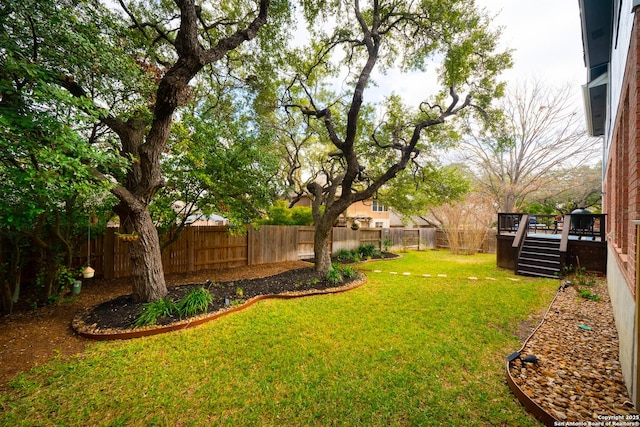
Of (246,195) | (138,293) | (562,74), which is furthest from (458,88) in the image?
(562,74)

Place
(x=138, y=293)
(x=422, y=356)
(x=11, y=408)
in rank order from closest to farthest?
(x=11, y=408), (x=422, y=356), (x=138, y=293)

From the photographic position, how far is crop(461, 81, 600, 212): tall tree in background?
14.7m

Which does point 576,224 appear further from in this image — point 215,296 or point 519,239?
point 215,296

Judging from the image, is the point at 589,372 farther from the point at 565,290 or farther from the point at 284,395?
the point at 565,290

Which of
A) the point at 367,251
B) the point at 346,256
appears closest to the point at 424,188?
the point at 367,251

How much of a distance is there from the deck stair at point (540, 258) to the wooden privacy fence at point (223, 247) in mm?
6252

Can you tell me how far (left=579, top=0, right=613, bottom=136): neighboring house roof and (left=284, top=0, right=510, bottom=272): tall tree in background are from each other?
1.56 meters

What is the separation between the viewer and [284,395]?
2.52 meters

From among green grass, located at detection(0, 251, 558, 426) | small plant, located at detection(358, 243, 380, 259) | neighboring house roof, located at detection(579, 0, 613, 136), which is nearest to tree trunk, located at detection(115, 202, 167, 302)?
green grass, located at detection(0, 251, 558, 426)

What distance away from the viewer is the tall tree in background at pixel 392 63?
6320 millimetres

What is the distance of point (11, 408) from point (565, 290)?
10.7m

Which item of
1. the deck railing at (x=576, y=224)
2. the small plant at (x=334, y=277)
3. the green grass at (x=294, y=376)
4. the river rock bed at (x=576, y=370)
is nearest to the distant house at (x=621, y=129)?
the river rock bed at (x=576, y=370)

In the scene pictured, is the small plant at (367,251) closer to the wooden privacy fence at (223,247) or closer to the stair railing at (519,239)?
the wooden privacy fence at (223,247)

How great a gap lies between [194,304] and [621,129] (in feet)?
27.7
